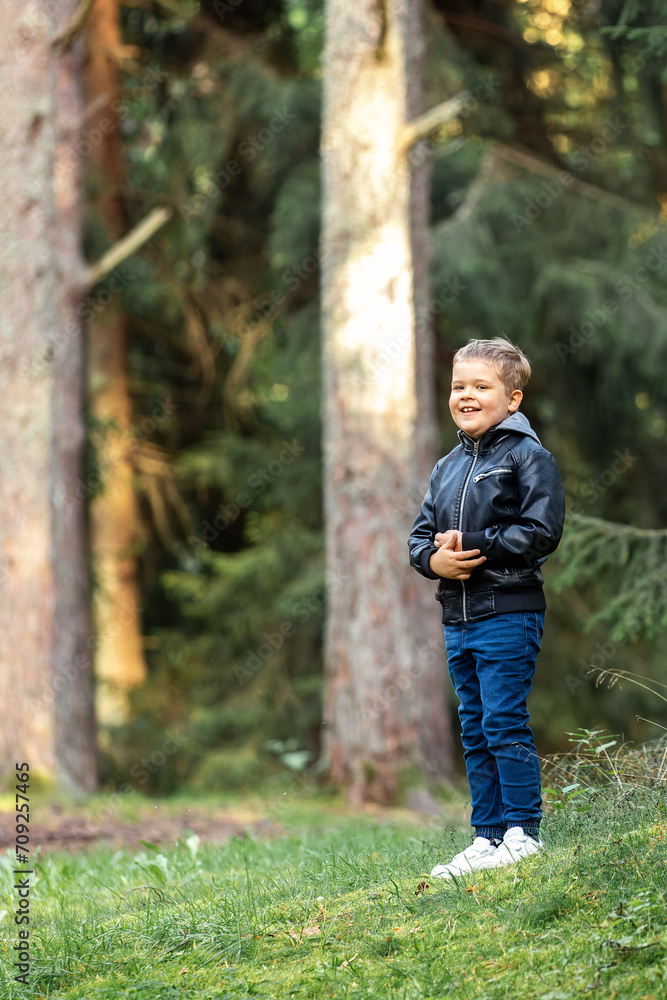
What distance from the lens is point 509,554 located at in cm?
397

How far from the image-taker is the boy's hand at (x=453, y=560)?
156 inches

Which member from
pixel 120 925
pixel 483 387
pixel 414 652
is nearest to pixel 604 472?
pixel 414 652

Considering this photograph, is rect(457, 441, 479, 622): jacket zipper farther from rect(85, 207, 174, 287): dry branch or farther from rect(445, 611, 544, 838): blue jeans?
rect(85, 207, 174, 287): dry branch

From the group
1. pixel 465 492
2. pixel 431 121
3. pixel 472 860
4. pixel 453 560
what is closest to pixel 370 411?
pixel 431 121

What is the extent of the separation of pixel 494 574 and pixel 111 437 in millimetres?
10662

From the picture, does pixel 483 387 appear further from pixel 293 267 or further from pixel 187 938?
pixel 293 267

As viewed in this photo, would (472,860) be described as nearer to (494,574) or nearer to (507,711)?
(507,711)

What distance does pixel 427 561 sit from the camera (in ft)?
13.5

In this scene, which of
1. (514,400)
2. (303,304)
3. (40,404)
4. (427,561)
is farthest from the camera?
(303,304)

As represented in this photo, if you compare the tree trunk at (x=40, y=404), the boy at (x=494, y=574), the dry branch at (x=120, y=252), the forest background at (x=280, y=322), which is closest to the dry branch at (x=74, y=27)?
the tree trunk at (x=40, y=404)

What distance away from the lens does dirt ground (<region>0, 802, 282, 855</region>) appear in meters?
7.23

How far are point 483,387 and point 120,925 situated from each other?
2.40 meters

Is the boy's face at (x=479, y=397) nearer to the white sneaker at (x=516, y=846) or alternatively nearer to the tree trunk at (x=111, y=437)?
the white sneaker at (x=516, y=846)

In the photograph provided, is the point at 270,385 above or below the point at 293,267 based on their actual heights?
below
